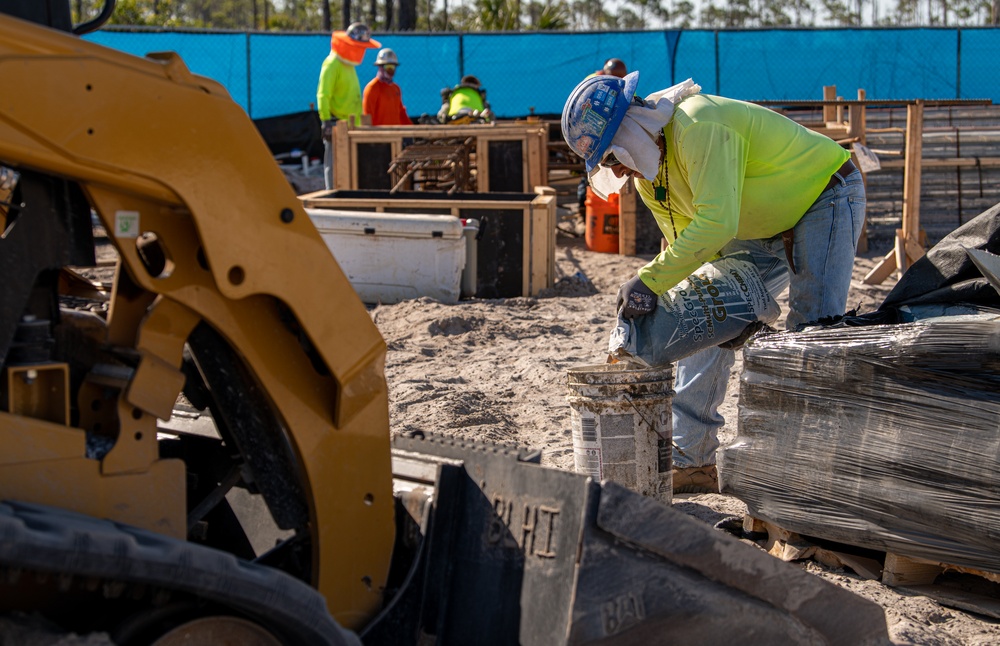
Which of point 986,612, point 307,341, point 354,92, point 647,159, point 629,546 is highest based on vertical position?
point 354,92

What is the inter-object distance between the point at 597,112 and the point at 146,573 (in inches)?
101

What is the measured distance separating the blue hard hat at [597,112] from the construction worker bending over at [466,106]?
10138 millimetres

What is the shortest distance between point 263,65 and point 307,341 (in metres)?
17.0

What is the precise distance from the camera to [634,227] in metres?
11.3

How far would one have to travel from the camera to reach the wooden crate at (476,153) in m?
12.2

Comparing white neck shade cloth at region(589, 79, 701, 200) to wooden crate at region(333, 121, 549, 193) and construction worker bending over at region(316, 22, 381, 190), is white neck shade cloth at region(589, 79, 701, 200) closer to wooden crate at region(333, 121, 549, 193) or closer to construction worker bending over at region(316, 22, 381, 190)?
wooden crate at region(333, 121, 549, 193)

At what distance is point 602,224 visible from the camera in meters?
11.7

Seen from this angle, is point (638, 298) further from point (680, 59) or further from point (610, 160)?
point (680, 59)

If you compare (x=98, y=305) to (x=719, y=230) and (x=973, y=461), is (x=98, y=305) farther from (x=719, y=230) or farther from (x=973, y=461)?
(x=973, y=461)

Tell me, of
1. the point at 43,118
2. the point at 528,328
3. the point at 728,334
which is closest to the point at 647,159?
the point at 728,334

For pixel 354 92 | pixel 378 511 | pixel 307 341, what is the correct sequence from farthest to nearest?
pixel 354 92, pixel 378 511, pixel 307 341

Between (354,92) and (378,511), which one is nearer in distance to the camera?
(378,511)

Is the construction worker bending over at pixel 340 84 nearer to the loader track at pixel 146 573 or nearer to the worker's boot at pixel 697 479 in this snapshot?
the worker's boot at pixel 697 479

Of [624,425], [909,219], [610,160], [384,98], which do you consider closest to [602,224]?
[909,219]
